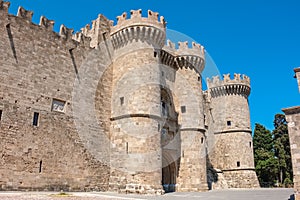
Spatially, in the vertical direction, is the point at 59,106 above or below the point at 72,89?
below

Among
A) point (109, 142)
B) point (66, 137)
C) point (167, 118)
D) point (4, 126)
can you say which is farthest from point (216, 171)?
point (4, 126)

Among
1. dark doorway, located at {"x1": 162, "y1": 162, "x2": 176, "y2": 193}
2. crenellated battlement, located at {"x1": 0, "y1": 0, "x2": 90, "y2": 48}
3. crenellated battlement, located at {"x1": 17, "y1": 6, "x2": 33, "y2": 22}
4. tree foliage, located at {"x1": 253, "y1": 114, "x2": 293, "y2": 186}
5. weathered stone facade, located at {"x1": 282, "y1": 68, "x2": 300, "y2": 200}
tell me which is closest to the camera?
weathered stone facade, located at {"x1": 282, "y1": 68, "x2": 300, "y2": 200}

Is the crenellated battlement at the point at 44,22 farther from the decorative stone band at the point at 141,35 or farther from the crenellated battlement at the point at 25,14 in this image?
the decorative stone band at the point at 141,35


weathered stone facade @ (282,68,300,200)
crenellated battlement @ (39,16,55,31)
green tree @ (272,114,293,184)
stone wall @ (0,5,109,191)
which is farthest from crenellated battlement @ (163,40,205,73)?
green tree @ (272,114,293,184)

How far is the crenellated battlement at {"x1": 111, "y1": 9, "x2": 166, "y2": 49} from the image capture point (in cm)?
1433

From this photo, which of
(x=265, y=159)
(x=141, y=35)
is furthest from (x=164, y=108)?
(x=265, y=159)

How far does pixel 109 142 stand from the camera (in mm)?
13992

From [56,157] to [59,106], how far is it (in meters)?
2.22

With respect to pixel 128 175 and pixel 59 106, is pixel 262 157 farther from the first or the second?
pixel 59 106

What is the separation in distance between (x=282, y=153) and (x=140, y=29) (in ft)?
69.1

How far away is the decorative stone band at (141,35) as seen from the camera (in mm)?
14320

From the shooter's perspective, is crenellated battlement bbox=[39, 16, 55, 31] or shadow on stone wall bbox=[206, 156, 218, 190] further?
shadow on stone wall bbox=[206, 156, 218, 190]

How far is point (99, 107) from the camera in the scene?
550 inches

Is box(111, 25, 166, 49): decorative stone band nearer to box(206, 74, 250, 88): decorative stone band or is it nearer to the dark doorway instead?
the dark doorway
